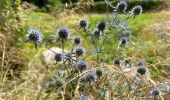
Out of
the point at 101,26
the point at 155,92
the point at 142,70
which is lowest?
the point at 155,92

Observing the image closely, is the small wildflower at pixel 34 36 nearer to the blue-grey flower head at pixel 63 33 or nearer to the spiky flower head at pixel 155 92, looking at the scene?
the blue-grey flower head at pixel 63 33

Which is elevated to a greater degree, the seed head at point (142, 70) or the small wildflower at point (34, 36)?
the small wildflower at point (34, 36)

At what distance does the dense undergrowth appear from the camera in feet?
7.83

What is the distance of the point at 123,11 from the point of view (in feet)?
10.1

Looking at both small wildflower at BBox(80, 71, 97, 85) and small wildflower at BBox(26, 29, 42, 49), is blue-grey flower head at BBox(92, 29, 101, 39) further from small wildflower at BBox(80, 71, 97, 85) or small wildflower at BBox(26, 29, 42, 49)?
small wildflower at BBox(80, 71, 97, 85)

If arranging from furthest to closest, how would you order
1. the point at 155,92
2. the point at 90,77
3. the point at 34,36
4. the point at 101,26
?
the point at 101,26, the point at 34,36, the point at 155,92, the point at 90,77

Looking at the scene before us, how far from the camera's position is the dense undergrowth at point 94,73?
239cm

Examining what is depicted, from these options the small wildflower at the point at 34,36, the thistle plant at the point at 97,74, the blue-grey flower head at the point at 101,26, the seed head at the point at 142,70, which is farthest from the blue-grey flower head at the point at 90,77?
the blue-grey flower head at the point at 101,26

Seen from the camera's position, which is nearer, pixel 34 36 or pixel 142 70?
pixel 142 70

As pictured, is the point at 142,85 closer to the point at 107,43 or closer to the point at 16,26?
the point at 16,26

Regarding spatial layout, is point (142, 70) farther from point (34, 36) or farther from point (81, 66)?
point (34, 36)

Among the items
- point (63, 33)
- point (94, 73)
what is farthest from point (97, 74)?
point (63, 33)

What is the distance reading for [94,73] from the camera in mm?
2568

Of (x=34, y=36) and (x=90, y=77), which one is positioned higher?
(x=34, y=36)
